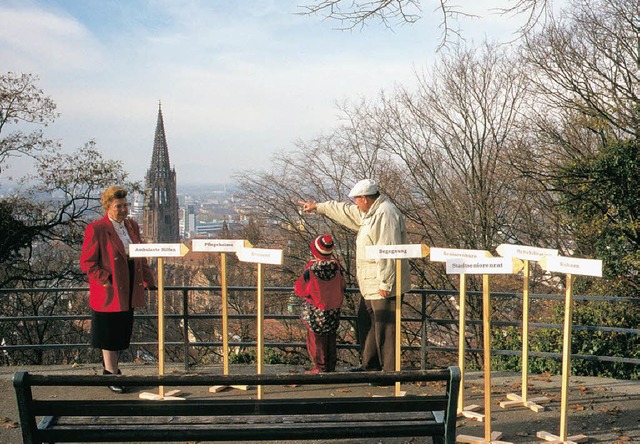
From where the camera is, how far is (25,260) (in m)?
25.0

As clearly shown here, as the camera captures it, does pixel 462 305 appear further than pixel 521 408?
No

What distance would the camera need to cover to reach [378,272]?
6.78 meters

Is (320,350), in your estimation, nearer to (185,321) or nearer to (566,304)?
(185,321)

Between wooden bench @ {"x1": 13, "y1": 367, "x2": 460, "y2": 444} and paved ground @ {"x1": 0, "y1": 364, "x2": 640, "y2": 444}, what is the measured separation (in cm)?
168

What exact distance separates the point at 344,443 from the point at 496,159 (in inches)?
729

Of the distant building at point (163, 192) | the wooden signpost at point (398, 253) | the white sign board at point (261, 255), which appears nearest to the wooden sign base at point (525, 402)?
the wooden signpost at point (398, 253)

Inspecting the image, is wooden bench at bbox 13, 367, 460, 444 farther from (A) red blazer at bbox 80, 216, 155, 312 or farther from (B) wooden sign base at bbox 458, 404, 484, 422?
(A) red blazer at bbox 80, 216, 155, 312

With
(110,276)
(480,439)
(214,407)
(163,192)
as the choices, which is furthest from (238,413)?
(163,192)

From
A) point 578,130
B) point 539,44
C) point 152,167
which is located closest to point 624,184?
point 578,130

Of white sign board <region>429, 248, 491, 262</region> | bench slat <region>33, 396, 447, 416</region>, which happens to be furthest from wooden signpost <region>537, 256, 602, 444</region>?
bench slat <region>33, 396, 447, 416</region>

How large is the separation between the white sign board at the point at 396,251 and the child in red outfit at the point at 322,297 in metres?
0.83

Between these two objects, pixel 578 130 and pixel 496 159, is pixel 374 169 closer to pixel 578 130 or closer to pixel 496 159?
pixel 496 159

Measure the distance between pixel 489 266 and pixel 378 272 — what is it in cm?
150

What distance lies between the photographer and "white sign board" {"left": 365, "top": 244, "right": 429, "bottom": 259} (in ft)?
20.0
